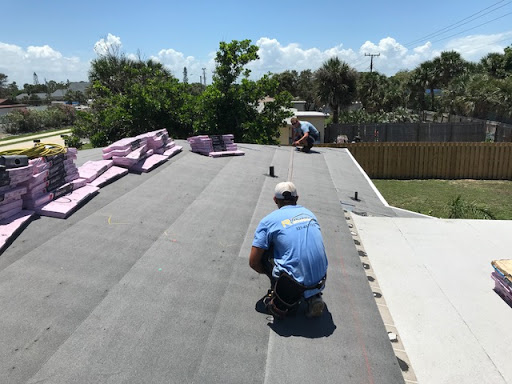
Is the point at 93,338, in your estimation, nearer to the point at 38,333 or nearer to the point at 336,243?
the point at 38,333

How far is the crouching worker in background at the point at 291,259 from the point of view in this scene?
3.23 m

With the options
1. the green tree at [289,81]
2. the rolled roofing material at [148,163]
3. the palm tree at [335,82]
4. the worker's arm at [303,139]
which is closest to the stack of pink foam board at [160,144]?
the rolled roofing material at [148,163]

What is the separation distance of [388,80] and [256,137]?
1396 inches

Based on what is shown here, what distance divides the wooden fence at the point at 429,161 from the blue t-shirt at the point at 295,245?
16423mm

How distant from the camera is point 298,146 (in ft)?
43.1


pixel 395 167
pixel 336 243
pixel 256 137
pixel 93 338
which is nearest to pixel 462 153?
pixel 395 167

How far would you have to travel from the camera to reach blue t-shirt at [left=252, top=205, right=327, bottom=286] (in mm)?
3225

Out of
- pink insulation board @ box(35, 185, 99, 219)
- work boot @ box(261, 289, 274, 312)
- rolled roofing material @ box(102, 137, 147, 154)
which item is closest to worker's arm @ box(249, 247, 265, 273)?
work boot @ box(261, 289, 274, 312)

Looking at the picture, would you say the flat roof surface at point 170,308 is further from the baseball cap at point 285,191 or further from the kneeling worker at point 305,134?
the kneeling worker at point 305,134

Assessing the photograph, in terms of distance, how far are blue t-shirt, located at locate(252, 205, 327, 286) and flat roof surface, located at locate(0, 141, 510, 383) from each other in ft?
1.75

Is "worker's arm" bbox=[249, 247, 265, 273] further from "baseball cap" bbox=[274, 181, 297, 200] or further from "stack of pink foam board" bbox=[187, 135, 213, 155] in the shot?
"stack of pink foam board" bbox=[187, 135, 213, 155]

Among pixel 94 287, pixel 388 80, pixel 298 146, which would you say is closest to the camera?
pixel 94 287

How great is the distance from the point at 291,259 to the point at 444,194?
1541cm

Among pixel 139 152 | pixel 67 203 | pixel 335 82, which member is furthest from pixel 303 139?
pixel 335 82
